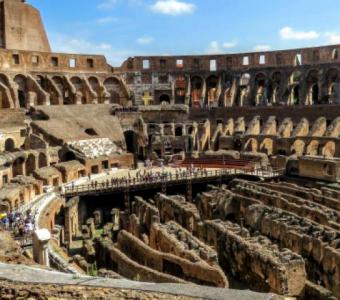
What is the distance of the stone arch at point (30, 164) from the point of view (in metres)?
37.5

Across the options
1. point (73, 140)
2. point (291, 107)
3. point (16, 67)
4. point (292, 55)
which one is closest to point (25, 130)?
point (73, 140)

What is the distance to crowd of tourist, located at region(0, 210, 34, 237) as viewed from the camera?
71.8 ft

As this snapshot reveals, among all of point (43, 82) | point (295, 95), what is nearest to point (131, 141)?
point (43, 82)

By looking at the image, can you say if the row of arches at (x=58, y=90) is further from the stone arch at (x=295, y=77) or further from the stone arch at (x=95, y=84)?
the stone arch at (x=295, y=77)

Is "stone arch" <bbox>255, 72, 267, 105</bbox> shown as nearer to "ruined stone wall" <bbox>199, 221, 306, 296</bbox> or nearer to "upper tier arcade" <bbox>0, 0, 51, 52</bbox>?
"upper tier arcade" <bbox>0, 0, 51, 52</bbox>

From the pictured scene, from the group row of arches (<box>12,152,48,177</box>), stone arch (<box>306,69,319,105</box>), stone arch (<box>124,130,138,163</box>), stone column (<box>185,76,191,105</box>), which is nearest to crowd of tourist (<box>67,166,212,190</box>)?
row of arches (<box>12,152,48,177</box>)

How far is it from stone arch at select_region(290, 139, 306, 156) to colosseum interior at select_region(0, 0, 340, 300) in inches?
6.4

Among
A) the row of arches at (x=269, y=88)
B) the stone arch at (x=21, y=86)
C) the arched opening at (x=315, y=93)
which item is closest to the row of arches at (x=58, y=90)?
the stone arch at (x=21, y=86)

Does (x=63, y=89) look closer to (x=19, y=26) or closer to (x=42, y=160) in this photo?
(x=19, y=26)

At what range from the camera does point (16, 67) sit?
5309 cm

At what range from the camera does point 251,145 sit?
47.1m

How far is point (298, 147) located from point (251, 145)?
4.69 meters

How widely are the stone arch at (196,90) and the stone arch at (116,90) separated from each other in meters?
8.67

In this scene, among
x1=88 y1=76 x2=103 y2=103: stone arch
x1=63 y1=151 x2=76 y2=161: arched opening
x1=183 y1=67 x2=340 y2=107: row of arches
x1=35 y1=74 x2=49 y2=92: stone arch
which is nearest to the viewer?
x1=63 y1=151 x2=76 y2=161: arched opening
